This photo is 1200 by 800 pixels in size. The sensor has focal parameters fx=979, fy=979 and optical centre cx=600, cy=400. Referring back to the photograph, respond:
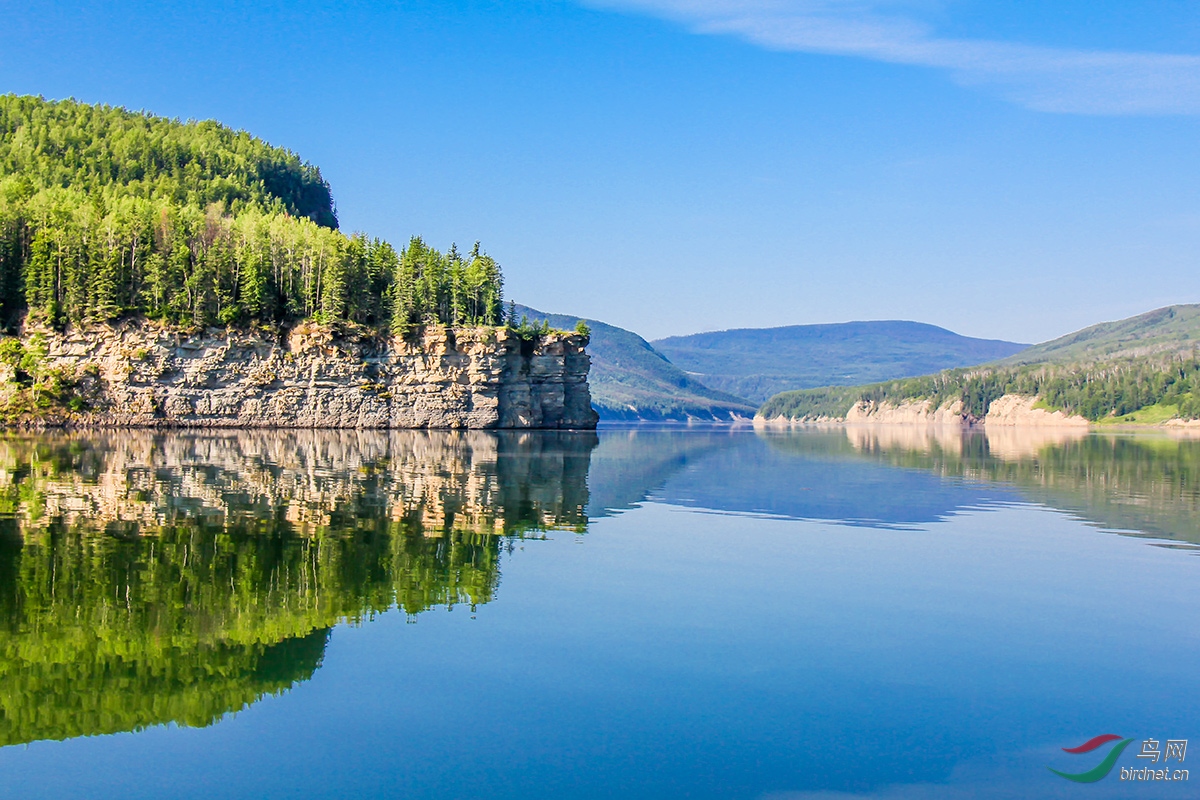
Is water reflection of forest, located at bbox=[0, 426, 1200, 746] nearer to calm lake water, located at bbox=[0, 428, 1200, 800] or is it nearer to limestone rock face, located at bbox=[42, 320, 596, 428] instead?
calm lake water, located at bbox=[0, 428, 1200, 800]

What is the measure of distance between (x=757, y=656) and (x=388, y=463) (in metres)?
44.7

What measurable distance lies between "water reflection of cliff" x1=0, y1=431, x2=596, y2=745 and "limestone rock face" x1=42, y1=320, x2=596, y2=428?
169ft

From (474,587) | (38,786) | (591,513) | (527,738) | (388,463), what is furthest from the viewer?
(388,463)

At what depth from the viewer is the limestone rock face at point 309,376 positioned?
101938mm

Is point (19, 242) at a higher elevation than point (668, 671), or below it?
higher

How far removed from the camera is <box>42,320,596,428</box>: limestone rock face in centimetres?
10194

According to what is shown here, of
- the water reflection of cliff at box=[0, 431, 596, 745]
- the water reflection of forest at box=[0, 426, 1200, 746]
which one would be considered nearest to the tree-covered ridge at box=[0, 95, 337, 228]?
the water reflection of forest at box=[0, 426, 1200, 746]

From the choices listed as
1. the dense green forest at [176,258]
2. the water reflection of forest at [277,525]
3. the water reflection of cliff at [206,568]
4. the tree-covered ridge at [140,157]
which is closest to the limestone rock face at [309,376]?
the dense green forest at [176,258]

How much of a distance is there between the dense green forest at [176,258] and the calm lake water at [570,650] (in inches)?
2858

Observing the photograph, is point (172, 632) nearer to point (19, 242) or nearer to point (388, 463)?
point (388, 463)

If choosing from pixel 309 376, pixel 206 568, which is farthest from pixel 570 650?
pixel 309 376

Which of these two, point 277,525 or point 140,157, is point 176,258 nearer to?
point 140,157

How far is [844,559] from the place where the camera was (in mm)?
29656

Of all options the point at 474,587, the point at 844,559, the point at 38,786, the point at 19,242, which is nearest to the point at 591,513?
the point at 844,559
